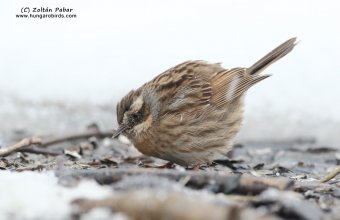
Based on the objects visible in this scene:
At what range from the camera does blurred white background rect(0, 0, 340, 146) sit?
9562mm

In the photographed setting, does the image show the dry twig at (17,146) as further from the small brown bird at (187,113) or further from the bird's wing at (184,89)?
the bird's wing at (184,89)

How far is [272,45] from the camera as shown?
34.7 ft

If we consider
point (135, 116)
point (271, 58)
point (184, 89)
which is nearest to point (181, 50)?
point (271, 58)

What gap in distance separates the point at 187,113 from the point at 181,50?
173 inches

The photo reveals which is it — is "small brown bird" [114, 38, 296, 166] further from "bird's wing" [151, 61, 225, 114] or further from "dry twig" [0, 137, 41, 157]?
"dry twig" [0, 137, 41, 157]

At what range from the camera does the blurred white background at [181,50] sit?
9.56 meters

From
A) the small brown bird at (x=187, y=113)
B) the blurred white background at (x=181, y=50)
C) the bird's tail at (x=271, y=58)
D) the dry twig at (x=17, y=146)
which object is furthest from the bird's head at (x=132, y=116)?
the blurred white background at (x=181, y=50)

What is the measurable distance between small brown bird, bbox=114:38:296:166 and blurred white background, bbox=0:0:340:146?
2323mm

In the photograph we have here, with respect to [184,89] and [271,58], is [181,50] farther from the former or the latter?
[184,89]

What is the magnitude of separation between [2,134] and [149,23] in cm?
362

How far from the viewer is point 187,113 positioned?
6406 millimetres

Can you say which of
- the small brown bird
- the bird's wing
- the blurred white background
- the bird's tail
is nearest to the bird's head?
the small brown bird

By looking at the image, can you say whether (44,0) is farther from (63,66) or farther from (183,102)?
(183,102)

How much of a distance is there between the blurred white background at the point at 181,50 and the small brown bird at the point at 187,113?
2323 mm
